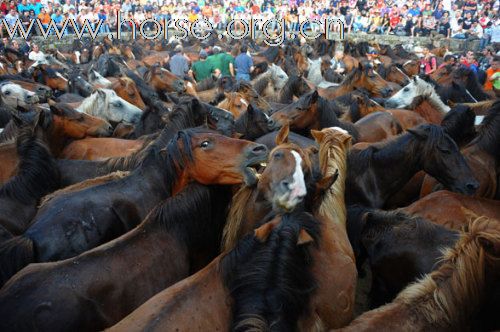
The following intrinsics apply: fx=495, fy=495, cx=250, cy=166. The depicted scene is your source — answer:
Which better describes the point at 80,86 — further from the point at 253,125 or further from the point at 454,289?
the point at 454,289

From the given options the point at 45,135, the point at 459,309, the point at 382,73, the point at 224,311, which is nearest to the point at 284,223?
the point at 224,311

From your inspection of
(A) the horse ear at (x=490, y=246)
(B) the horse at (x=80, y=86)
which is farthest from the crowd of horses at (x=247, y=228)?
(B) the horse at (x=80, y=86)

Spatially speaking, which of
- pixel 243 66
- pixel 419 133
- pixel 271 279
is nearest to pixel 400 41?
pixel 243 66

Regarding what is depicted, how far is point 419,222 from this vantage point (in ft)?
12.5

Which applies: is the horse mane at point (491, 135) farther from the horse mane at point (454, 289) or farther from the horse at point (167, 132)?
the horse mane at point (454, 289)

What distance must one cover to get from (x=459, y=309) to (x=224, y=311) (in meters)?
1.24

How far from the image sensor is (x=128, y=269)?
3219 millimetres

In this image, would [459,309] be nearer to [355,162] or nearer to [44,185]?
[355,162]

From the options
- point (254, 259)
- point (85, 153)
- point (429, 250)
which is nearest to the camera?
point (254, 259)

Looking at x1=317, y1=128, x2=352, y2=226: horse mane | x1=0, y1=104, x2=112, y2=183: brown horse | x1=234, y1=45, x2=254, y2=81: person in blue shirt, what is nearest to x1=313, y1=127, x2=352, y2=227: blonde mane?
x1=317, y1=128, x2=352, y2=226: horse mane

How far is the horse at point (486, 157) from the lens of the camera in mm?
5434

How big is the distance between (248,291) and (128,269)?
960 millimetres

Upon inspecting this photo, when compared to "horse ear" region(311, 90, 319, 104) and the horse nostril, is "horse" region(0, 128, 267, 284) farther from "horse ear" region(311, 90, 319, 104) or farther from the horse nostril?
"horse ear" region(311, 90, 319, 104)

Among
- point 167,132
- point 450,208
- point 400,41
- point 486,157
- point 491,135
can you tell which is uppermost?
point 167,132
